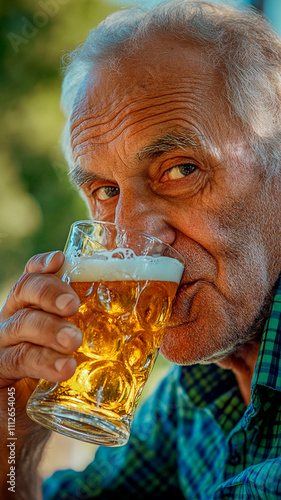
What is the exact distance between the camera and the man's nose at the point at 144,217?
155 cm

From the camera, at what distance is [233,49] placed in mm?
1799

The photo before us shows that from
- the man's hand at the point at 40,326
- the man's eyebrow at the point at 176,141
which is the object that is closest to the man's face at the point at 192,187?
the man's eyebrow at the point at 176,141

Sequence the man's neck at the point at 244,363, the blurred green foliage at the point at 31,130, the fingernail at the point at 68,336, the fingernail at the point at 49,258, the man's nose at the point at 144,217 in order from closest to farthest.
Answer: the fingernail at the point at 68,336, the fingernail at the point at 49,258, the man's nose at the point at 144,217, the man's neck at the point at 244,363, the blurred green foliage at the point at 31,130

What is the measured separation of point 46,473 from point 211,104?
155 cm

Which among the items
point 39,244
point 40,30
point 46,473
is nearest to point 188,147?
point 46,473

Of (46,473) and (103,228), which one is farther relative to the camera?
(46,473)

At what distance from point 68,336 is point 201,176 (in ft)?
2.51

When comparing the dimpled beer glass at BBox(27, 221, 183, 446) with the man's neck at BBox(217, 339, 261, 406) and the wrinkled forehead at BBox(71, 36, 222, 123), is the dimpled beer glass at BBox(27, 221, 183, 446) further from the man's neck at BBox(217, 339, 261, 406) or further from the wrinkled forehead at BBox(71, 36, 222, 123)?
the man's neck at BBox(217, 339, 261, 406)

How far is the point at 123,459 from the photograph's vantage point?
2297 millimetres

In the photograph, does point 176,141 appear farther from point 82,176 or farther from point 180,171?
point 82,176

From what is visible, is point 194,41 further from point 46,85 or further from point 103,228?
point 46,85

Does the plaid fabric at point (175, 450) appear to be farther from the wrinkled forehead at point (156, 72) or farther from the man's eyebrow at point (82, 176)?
the wrinkled forehead at point (156, 72)

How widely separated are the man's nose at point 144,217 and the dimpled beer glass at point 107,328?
235mm

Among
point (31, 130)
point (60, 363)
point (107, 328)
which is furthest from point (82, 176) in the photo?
point (31, 130)
